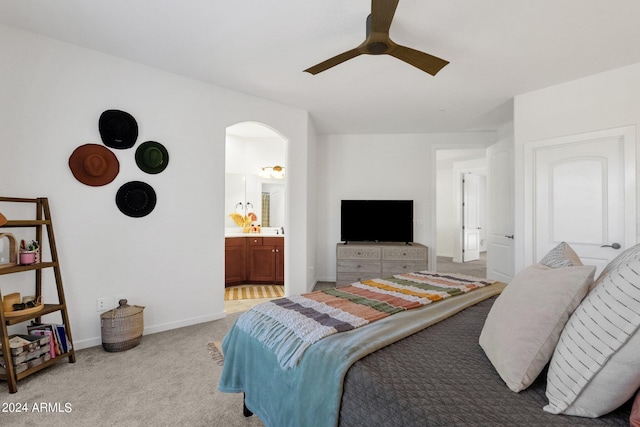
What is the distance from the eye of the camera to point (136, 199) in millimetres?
2689

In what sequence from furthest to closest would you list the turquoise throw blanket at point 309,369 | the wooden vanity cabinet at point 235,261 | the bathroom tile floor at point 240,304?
the wooden vanity cabinet at point 235,261
the bathroom tile floor at point 240,304
the turquoise throw blanket at point 309,369

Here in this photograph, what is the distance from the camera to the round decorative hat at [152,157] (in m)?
2.72

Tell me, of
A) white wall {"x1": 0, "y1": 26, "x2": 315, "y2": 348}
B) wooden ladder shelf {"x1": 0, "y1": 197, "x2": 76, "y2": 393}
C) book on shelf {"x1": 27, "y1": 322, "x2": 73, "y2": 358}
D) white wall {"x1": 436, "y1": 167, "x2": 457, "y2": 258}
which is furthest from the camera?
white wall {"x1": 436, "y1": 167, "x2": 457, "y2": 258}

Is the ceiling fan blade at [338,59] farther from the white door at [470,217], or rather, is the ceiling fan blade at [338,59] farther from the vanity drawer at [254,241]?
the white door at [470,217]

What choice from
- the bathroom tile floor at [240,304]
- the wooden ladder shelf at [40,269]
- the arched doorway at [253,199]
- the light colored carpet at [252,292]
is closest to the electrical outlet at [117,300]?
the wooden ladder shelf at [40,269]

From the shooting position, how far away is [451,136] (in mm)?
4848

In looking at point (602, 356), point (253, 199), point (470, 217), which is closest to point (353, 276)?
point (253, 199)

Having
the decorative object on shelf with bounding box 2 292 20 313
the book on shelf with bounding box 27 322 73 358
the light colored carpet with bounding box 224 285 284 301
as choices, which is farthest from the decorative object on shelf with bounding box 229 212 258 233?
the decorative object on shelf with bounding box 2 292 20 313

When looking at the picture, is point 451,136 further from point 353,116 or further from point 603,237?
point 603,237

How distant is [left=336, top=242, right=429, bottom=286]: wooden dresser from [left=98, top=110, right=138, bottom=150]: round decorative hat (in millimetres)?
2919

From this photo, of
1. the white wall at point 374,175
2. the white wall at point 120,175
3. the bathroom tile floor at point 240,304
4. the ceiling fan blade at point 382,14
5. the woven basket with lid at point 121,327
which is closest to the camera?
the ceiling fan blade at point 382,14

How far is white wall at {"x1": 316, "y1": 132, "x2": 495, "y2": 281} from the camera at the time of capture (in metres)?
4.89

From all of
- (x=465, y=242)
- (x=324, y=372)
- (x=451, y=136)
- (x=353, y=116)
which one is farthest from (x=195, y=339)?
(x=465, y=242)

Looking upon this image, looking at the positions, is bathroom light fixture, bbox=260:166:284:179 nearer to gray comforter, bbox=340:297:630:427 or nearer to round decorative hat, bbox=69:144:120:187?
round decorative hat, bbox=69:144:120:187
